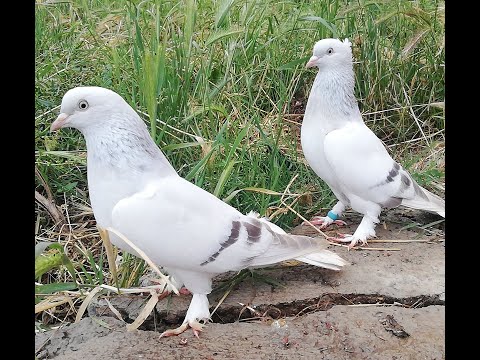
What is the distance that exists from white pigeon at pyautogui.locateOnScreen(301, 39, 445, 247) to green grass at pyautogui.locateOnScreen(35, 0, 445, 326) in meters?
0.17

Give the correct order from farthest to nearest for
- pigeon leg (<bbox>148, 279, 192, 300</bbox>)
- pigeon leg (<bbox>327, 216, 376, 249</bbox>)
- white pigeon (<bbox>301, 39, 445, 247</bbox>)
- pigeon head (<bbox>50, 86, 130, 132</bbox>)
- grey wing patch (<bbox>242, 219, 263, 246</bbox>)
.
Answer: pigeon leg (<bbox>327, 216, 376, 249</bbox>) → white pigeon (<bbox>301, 39, 445, 247</bbox>) → pigeon leg (<bbox>148, 279, 192, 300</bbox>) → grey wing patch (<bbox>242, 219, 263, 246</bbox>) → pigeon head (<bbox>50, 86, 130, 132</bbox>)

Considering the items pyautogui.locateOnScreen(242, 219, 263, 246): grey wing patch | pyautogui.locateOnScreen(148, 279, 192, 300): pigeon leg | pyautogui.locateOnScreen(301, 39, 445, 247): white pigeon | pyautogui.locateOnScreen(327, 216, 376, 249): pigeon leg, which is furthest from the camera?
pyautogui.locateOnScreen(327, 216, 376, 249): pigeon leg

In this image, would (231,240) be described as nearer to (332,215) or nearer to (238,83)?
(332,215)

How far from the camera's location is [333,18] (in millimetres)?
2529

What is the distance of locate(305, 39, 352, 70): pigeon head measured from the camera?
2.13 m

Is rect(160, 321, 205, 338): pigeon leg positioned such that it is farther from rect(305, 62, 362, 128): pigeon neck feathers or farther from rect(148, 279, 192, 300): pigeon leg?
rect(305, 62, 362, 128): pigeon neck feathers

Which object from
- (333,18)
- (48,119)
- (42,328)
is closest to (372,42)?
(333,18)

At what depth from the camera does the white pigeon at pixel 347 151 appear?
2.09 meters

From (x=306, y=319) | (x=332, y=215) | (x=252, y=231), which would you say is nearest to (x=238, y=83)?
(x=332, y=215)

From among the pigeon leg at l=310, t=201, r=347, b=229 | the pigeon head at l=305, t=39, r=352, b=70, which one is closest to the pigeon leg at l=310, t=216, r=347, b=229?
the pigeon leg at l=310, t=201, r=347, b=229

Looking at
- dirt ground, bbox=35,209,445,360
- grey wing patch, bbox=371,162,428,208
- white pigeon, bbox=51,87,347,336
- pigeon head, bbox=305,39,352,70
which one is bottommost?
dirt ground, bbox=35,209,445,360

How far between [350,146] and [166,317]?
0.81 m

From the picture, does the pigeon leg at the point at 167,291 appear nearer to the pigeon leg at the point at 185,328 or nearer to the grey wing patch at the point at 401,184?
the pigeon leg at the point at 185,328

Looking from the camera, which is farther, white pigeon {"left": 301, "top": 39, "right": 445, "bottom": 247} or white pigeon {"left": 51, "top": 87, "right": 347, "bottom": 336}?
white pigeon {"left": 301, "top": 39, "right": 445, "bottom": 247}
